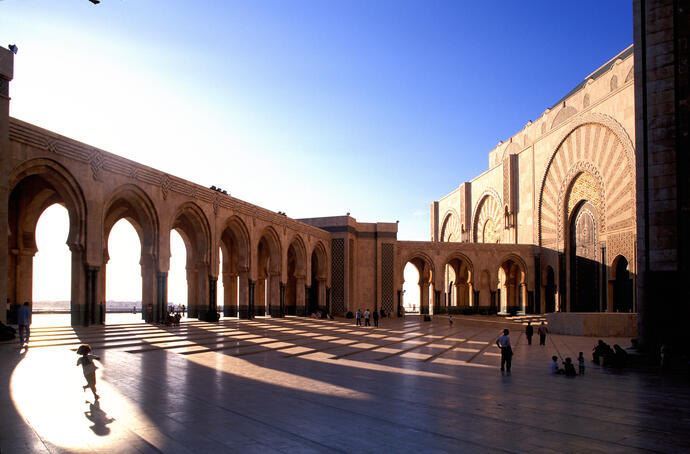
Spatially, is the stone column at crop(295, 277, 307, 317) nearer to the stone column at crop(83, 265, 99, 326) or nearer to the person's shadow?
the stone column at crop(83, 265, 99, 326)

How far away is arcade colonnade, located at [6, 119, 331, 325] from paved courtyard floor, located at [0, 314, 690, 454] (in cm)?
312

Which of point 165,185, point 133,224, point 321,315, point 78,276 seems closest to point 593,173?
point 321,315

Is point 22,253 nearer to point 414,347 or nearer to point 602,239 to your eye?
point 414,347

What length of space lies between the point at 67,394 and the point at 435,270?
24.6 meters

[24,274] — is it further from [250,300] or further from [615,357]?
[615,357]

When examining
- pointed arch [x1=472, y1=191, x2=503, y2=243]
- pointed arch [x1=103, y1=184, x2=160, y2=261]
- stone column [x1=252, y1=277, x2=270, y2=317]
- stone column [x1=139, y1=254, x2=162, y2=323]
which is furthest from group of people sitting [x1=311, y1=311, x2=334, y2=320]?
pointed arch [x1=472, y1=191, x2=503, y2=243]

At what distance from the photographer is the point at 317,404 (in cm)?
566

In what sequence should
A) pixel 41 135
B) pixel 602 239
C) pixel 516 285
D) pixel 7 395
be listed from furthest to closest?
pixel 516 285 < pixel 602 239 < pixel 41 135 < pixel 7 395

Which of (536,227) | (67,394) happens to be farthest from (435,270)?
(67,394)

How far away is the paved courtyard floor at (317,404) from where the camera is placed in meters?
4.16

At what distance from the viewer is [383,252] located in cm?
2828

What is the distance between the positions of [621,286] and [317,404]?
65.4 feet

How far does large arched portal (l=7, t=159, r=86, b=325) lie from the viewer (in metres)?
12.2

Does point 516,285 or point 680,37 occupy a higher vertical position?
point 680,37
